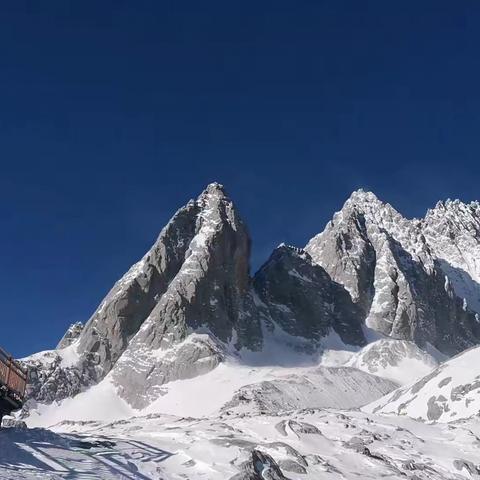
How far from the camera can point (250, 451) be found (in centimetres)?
3044

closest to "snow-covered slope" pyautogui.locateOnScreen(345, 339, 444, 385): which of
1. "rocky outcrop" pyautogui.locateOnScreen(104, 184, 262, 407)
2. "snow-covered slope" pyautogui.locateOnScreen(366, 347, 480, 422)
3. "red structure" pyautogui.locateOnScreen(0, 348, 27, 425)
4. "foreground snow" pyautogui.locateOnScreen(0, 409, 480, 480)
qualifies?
"rocky outcrop" pyautogui.locateOnScreen(104, 184, 262, 407)

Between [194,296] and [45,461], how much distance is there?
135151 mm

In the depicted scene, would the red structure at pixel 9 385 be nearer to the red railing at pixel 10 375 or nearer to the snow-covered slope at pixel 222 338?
the red railing at pixel 10 375

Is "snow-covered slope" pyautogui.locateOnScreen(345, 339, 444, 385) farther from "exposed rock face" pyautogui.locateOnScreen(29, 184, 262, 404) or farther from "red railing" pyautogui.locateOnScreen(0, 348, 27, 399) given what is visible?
"red railing" pyautogui.locateOnScreen(0, 348, 27, 399)

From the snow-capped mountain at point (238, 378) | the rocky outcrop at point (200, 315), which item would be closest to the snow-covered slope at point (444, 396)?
the snow-capped mountain at point (238, 378)

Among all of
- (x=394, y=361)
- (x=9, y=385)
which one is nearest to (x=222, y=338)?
(x=394, y=361)

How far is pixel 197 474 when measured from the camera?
2677cm

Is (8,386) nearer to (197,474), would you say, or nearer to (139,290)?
(197,474)

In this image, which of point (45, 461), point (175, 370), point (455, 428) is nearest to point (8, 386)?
point (45, 461)

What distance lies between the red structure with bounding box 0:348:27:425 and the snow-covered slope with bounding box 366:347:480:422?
155 ft

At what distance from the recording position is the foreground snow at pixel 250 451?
26.1m

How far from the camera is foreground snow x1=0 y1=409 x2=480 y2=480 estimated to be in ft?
85.6

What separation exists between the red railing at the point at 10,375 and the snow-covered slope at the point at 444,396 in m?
47.4

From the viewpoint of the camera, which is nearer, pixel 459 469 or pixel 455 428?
pixel 459 469
